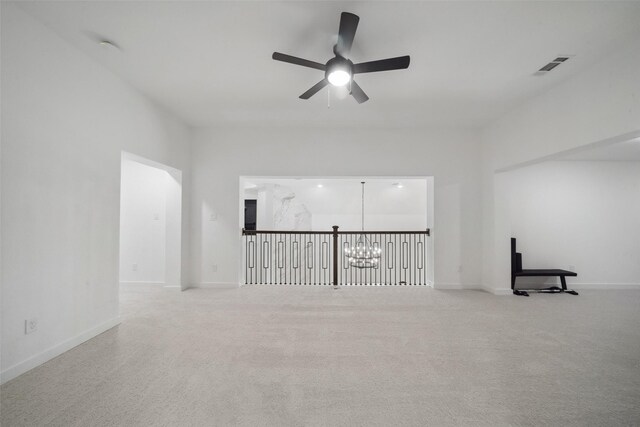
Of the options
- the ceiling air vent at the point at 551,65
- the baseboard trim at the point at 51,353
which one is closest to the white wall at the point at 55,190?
the baseboard trim at the point at 51,353

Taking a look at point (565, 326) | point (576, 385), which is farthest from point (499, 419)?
point (565, 326)

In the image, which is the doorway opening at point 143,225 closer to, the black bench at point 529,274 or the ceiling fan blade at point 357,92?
the ceiling fan blade at point 357,92

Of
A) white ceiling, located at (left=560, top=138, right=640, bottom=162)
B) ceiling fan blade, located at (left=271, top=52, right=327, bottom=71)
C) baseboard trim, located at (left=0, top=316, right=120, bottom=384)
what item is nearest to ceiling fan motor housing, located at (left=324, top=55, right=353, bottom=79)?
ceiling fan blade, located at (left=271, top=52, right=327, bottom=71)

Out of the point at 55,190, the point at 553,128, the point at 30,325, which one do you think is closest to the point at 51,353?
the point at 30,325

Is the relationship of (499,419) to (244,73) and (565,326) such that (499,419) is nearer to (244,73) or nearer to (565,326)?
(565,326)

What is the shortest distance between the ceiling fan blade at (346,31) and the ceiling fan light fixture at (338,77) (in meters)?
0.14

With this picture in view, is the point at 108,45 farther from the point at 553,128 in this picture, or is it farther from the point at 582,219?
the point at 582,219

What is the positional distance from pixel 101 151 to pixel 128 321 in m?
2.02

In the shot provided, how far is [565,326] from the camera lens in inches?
132

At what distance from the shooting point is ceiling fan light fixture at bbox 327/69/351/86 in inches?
97.7

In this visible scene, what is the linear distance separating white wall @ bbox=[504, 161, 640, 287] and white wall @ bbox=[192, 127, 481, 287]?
3.95 feet

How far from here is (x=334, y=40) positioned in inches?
102

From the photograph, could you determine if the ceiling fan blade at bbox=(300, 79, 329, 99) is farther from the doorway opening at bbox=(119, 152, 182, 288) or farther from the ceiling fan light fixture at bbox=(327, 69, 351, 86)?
the doorway opening at bbox=(119, 152, 182, 288)

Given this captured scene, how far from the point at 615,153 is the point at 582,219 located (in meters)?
1.30
